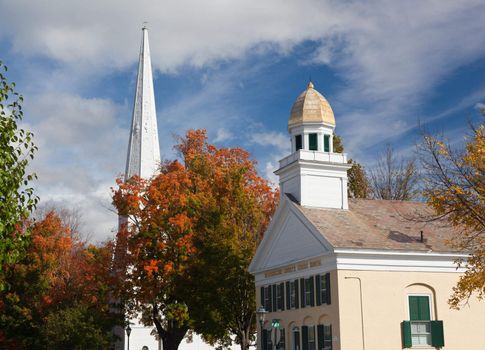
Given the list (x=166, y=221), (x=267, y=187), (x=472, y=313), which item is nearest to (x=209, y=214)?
(x=166, y=221)

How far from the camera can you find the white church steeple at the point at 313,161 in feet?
132

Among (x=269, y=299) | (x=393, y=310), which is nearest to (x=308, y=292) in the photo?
(x=393, y=310)

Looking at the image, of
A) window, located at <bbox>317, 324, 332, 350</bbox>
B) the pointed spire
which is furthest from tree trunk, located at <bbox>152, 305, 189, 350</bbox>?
the pointed spire

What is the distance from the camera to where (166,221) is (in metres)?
42.9

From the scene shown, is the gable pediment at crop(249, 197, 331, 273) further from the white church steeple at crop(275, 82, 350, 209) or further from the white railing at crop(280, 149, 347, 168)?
the white railing at crop(280, 149, 347, 168)

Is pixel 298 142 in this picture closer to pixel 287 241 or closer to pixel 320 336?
pixel 287 241

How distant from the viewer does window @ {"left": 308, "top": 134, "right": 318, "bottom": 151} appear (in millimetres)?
41688

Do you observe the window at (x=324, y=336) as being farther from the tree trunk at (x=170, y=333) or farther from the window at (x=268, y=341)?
the tree trunk at (x=170, y=333)

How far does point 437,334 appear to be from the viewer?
34625 millimetres

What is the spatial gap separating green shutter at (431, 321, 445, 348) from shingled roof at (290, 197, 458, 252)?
3525 millimetres

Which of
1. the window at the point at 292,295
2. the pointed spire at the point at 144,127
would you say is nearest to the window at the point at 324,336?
the window at the point at 292,295

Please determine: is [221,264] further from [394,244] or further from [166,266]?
[394,244]

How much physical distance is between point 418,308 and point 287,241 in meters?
8.04

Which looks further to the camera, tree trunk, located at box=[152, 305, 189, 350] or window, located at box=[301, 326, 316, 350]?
tree trunk, located at box=[152, 305, 189, 350]
